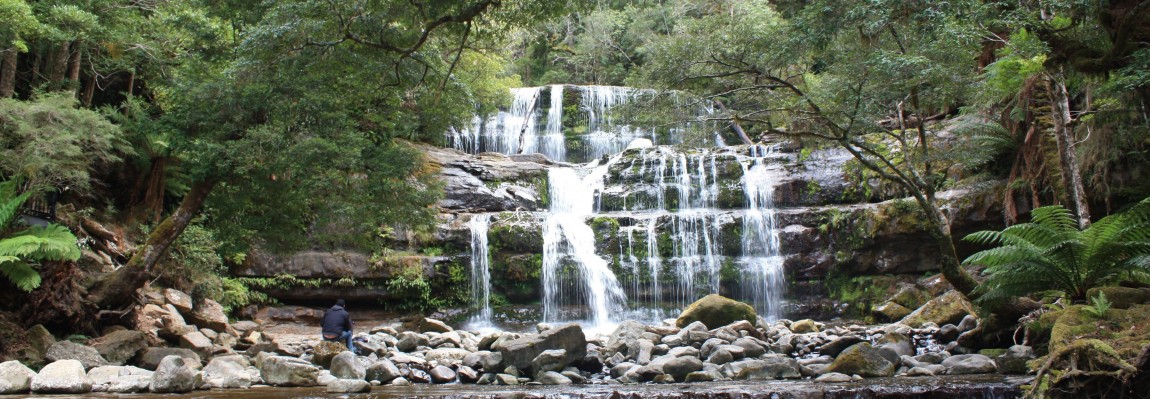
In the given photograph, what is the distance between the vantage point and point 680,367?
7996 mm

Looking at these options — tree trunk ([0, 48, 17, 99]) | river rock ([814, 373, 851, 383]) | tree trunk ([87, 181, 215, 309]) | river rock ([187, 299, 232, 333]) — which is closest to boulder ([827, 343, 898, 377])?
river rock ([814, 373, 851, 383])

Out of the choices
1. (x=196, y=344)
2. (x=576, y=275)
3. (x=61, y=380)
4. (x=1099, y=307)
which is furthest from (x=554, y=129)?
(x=1099, y=307)

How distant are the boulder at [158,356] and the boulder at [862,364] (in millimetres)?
7565

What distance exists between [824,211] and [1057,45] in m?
9.43

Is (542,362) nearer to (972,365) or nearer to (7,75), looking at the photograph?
(972,365)

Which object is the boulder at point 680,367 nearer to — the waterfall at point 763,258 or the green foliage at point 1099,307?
the green foliage at point 1099,307

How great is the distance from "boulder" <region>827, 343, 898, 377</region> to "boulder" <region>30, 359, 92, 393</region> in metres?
7.82

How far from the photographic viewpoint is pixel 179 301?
11.7m

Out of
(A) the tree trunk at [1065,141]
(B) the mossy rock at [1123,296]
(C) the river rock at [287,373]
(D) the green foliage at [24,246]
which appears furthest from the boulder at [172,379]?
(A) the tree trunk at [1065,141]

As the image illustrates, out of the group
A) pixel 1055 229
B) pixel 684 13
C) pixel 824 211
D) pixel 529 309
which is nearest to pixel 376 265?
pixel 529 309

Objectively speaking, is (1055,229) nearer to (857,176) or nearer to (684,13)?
(857,176)

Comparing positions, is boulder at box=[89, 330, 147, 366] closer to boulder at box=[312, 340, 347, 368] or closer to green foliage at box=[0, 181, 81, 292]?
green foliage at box=[0, 181, 81, 292]

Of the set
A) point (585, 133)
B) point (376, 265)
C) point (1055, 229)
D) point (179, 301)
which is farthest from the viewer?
point (585, 133)

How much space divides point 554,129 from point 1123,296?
19.3 metres
